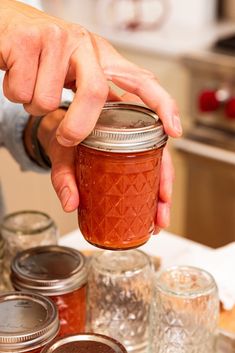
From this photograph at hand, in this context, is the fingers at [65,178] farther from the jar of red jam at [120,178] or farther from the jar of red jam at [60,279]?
the jar of red jam at [60,279]

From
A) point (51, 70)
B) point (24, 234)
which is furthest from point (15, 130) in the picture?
point (51, 70)

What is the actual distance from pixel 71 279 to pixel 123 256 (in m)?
0.10

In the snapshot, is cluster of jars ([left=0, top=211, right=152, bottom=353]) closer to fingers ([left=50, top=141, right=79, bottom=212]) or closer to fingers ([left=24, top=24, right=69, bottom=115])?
fingers ([left=50, top=141, right=79, bottom=212])

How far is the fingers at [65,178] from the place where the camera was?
0.81 metres

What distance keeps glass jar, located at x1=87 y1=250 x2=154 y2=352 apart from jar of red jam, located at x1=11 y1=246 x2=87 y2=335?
0.08ft

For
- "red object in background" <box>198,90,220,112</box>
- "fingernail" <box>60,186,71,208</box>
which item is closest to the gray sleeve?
"fingernail" <box>60,186,71,208</box>

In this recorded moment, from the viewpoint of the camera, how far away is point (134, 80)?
2.81 ft

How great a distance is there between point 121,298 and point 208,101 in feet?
3.58

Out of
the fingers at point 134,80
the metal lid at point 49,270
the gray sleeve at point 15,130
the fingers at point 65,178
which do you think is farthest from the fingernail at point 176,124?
the gray sleeve at point 15,130

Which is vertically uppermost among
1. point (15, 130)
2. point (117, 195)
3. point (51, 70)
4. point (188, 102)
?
point (51, 70)

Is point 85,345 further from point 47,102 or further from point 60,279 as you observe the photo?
point 47,102

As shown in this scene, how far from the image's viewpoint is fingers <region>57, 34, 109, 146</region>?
0.74m

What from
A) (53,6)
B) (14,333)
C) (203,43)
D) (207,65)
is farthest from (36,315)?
(53,6)

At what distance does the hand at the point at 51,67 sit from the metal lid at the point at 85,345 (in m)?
0.21
